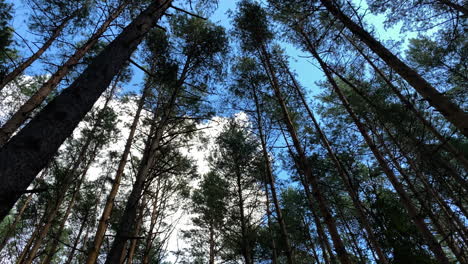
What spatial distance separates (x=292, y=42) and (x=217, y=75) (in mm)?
3874

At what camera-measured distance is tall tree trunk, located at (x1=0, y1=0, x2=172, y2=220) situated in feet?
3.85

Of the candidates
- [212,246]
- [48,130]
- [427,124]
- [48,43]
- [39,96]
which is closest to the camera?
[48,130]

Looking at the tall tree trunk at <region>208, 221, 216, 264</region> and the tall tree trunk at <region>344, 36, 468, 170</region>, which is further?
the tall tree trunk at <region>208, 221, 216, 264</region>

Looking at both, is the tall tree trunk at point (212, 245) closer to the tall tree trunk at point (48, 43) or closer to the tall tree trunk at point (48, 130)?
the tall tree trunk at point (48, 43)

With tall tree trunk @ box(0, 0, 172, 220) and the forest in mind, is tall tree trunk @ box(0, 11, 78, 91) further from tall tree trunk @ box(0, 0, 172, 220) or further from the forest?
tall tree trunk @ box(0, 0, 172, 220)

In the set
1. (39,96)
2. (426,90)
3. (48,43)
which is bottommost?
(426,90)

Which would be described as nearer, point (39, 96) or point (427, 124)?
point (427, 124)

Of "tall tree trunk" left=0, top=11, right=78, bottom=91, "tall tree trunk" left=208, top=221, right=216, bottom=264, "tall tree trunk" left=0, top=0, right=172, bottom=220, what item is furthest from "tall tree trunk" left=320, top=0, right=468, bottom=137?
"tall tree trunk" left=208, top=221, right=216, bottom=264

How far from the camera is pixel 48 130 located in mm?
1410

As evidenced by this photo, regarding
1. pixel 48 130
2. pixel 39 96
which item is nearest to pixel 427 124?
pixel 48 130

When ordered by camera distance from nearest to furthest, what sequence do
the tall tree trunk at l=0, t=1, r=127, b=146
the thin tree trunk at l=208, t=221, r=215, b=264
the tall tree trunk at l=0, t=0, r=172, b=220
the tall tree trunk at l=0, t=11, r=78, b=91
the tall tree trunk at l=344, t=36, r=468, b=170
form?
the tall tree trunk at l=0, t=0, r=172, b=220 < the tall tree trunk at l=344, t=36, r=468, b=170 < the tall tree trunk at l=0, t=1, r=127, b=146 < the tall tree trunk at l=0, t=11, r=78, b=91 < the thin tree trunk at l=208, t=221, r=215, b=264

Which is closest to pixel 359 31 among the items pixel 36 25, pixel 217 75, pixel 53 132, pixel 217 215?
pixel 217 75

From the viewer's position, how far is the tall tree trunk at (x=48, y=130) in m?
1.17

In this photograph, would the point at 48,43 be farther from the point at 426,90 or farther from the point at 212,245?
the point at 212,245
